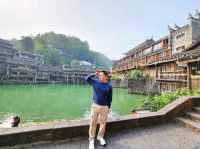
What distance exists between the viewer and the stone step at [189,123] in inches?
171

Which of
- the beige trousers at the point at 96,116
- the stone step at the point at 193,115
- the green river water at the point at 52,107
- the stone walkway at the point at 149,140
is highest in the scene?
the beige trousers at the point at 96,116

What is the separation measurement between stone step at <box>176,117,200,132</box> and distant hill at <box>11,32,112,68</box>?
6572 centimetres

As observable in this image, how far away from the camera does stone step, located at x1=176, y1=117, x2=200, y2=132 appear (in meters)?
4.34

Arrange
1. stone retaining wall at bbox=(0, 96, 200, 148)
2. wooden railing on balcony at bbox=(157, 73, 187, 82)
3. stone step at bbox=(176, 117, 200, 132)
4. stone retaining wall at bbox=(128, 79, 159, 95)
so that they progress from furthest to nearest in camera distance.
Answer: stone retaining wall at bbox=(128, 79, 159, 95) < wooden railing on balcony at bbox=(157, 73, 187, 82) < stone step at bbox=(176, 117, 200, 132) < stone retaining wall at bbox=(0, 96, 200, 148)

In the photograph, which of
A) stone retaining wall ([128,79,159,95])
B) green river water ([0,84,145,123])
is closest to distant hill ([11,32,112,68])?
stone retaining wall ([128,79,159,95])

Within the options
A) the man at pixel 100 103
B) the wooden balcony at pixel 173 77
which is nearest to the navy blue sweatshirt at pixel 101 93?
the man at pixel 100 103

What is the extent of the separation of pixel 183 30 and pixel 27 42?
217 ft

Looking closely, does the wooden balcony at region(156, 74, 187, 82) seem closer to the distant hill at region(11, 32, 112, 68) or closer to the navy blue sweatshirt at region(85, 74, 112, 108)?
the navy blue sweatshirt at region(85, 74, 112, 108)

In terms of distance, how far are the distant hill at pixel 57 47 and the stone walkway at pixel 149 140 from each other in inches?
2612

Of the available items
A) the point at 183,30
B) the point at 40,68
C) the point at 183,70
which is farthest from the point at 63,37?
the point at 183,70

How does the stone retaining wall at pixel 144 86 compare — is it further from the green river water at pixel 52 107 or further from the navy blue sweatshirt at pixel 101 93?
the navy blue sweatshirt at pixel 101 93

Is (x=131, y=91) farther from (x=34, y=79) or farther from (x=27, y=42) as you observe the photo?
(x=27, y=42)

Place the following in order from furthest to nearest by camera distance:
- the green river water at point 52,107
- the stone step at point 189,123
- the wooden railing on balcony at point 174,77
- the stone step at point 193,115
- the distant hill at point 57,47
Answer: the distant hill at point 57,47 → the wooden railing on balcony at point 174,77 → the green river water at point 52,107 → the stone step at point 193,115 → the stone step at point 189,123

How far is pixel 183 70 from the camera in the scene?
1844cm
